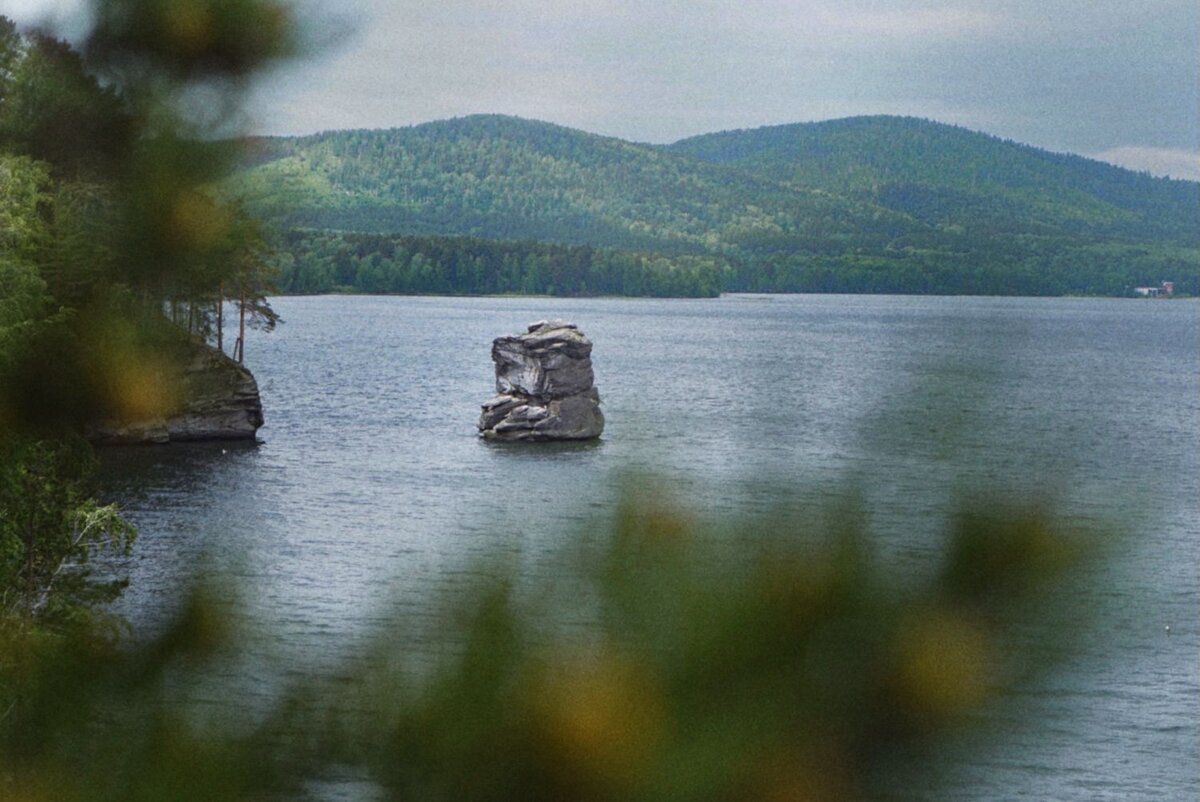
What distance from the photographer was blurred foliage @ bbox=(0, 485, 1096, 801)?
192 centimetres

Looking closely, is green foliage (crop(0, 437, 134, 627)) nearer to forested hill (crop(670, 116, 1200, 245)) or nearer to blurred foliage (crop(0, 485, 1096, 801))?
forested hill (crop(670, 116, 1200, 245))

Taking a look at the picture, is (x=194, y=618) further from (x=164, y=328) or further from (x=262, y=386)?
(x=262, y=386)

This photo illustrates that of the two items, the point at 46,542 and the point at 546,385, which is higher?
the point at 46,542

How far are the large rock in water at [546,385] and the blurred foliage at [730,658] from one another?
168ft

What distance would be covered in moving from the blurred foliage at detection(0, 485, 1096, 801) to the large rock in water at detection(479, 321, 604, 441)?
5120 centimetres

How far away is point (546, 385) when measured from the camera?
182ft

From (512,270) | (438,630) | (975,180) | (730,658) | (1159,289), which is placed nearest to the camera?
(730,658)

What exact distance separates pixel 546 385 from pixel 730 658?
53.7 meters

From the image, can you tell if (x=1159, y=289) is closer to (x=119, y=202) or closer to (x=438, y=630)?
(x=119, y=202)

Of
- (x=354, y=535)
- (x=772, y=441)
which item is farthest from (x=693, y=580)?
(x=354, y=535)

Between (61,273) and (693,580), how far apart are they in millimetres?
1437

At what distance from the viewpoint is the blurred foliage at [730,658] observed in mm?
1917

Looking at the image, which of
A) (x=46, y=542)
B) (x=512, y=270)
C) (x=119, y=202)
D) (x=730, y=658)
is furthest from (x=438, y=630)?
(x=512, y=270)

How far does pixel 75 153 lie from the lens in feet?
8.84
